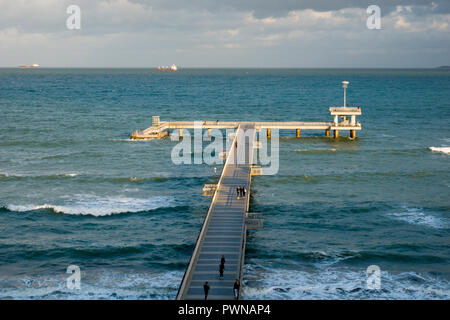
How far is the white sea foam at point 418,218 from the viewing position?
131ft

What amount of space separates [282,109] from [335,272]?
303 ft

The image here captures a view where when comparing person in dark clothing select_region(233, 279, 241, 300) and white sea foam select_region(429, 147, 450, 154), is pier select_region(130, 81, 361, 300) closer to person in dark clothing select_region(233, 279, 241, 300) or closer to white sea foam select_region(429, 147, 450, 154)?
person in dark clothing select_region(233, 279, 241, 300)

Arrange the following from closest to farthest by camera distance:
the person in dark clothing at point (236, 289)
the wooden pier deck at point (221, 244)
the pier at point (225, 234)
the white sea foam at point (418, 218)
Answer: the person in dark clothing at point (236, 289)
the wooden pier deck at point (221, 244)
the pier at point (225, 234)
the white sea foam at point (418, 218)

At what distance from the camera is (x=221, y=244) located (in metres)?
32.5

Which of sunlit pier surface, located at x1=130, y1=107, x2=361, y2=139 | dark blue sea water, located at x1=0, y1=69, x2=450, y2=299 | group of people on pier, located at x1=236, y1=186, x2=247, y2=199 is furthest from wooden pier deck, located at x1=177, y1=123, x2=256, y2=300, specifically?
sunlit pier surface, located at x1=130, y1=107, x2=361, y2=139

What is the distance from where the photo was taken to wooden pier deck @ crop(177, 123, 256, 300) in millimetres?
27281

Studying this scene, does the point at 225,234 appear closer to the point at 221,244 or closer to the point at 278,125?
the point at 221,244

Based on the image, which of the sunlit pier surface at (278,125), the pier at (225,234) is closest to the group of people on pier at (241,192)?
the pier at (225,234)

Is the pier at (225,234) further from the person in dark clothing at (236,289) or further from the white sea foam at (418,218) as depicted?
the white sea foam at (418,218)

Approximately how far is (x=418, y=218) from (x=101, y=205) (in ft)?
86.2

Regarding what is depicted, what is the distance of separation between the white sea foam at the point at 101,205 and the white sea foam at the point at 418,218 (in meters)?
19.1

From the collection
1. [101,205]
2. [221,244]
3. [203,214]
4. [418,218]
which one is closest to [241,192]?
[203,214]
